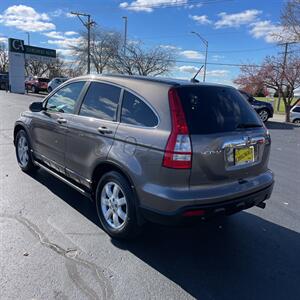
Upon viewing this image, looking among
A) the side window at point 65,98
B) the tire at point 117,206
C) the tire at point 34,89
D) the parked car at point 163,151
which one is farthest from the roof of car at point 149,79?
the tire at point 34,89

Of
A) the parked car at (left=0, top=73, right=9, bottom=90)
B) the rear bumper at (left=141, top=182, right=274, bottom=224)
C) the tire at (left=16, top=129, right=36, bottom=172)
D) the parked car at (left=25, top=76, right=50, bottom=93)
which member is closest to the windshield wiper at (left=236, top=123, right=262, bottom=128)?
the rear bumper at (left=141, top=182, right=274, bottom=224)

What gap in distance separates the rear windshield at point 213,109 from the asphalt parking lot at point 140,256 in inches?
51.3

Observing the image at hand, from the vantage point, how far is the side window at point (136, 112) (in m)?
3.38

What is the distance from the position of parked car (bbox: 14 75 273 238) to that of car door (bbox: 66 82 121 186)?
0.01 m

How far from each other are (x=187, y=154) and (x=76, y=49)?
5513 cm

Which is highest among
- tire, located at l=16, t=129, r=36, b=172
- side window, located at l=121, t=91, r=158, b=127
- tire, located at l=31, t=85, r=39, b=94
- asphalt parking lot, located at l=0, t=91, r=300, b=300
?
side window, located at l=121, t=91, r=158, b=127

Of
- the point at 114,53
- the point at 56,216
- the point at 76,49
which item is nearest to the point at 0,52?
the point at 76,49

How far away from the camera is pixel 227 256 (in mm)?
3531

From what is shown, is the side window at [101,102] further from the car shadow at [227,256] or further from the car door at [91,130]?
the car shadow at [227,256]

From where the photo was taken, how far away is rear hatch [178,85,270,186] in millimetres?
3193

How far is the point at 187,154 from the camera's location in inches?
123

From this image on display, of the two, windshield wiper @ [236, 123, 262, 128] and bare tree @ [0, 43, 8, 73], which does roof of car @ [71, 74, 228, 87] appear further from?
bare tree @ [0, 43, 8, 73]

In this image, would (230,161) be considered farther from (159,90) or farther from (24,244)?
(24,244)

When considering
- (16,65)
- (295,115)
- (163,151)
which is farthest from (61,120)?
(16,65)
